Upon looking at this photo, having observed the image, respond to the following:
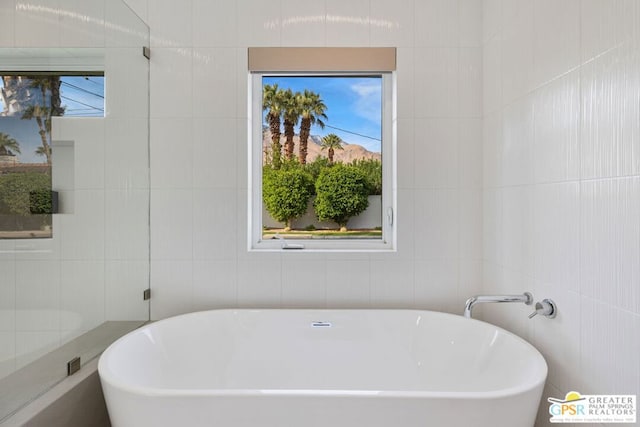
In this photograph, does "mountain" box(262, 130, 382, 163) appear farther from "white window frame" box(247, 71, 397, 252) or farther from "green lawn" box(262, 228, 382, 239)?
"green lawn" box(262, 228, 382, 239)

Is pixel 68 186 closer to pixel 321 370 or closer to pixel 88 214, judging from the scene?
pixel 88 214

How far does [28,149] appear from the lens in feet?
4.18

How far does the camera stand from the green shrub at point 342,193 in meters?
2.22

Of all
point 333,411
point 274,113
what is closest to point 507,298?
point 333,411

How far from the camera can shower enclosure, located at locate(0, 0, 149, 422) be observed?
123 cm

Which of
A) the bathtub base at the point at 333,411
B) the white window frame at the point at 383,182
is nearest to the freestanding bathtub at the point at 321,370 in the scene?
the bathtub base at the point at 333,411

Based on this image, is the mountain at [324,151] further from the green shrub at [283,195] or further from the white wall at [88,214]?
the white wall at [88,214]

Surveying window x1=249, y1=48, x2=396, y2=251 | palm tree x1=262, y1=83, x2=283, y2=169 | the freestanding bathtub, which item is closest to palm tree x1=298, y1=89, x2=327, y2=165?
window x1=249, y1=48, x2=396, y2=251

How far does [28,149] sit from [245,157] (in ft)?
3.14

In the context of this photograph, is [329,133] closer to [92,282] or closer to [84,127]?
[84,127]

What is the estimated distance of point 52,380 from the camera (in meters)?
1.35

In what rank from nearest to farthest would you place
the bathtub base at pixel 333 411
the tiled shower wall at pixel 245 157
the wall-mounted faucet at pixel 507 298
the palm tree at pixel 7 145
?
the bathtub base at pixel 333 411 < the palm tree at pixel 7 145 < the wall-mounted faucet at pixel 507 298 < the tiled shower wall at pixel 245 157

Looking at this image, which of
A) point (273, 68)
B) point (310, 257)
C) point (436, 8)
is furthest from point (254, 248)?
point (436, 8)

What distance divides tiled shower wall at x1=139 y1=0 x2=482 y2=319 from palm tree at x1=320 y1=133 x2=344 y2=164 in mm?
383
